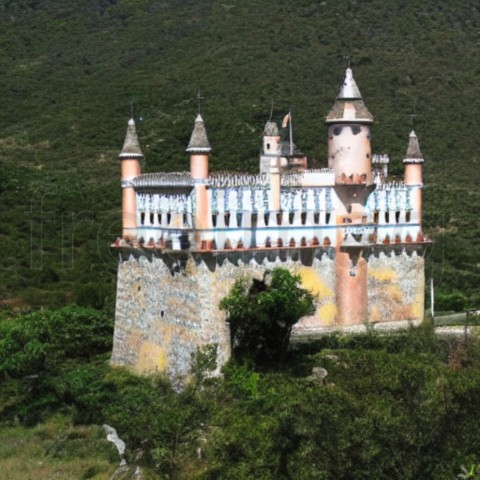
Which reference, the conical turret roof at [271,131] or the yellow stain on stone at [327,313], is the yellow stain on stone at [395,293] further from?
the conical turret roof at [271,131]

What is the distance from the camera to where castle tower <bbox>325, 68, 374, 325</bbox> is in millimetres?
36875

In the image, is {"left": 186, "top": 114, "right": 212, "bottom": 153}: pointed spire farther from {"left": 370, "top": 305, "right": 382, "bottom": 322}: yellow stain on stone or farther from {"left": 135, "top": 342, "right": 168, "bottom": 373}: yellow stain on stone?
{"left": 370, "top": 305, "right": 382, "bottom": 322}: yellow stain on stone

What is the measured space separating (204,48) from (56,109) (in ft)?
43.3

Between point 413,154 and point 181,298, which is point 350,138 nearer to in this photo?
point 413,154

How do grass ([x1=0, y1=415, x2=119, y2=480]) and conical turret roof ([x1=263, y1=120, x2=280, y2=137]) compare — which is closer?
grass ([x1=0, y1=415, x2=119, y2=480])

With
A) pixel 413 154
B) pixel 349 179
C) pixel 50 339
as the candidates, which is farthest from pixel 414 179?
pixel 50 339

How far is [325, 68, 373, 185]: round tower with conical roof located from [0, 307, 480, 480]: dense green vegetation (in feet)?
18.1

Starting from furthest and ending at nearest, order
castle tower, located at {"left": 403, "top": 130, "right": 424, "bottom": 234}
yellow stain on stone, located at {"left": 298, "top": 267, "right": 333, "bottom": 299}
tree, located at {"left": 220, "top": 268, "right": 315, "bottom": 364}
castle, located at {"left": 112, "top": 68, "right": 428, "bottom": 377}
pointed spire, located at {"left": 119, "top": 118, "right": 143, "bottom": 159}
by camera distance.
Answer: castle tower, located at {"left": 403, "top": 130, "right": 424, "bottom": 234} → pointed spire, located at {"left": 119, "top": 118, "right": 143, "bottom": 159} → yellow stain on stone, located at {"left": 298, "top": 267, "right": 333, "bottom": 299} → castle, located at {"left": 112, "top": 68, "right": 428, "bottom": 377} → tree, located at {"left": 220, "top": 268, "right": 315, "bottom": 364}

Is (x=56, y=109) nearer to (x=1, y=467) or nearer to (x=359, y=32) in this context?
(x=359, y=32)

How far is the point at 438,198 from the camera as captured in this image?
6388 cm

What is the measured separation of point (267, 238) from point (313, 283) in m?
2.68

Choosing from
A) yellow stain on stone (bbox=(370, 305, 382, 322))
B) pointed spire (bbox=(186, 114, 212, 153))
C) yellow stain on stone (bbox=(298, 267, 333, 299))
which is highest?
pointed spire (bbox=(186, 114, 212, 153))

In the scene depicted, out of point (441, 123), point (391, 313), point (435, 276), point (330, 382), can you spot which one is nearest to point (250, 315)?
point (330, 382)

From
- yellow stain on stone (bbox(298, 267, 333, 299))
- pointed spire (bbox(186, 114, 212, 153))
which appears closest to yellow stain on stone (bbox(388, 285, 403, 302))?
yellow stain on stone (bbox(298, 267, 333, 299))
